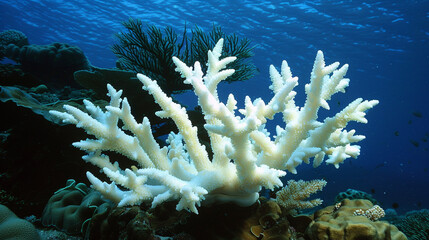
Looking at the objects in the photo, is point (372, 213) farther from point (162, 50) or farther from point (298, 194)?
point (162, 50)

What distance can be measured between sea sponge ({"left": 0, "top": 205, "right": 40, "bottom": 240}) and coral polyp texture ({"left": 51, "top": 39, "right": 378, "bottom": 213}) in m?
1.05

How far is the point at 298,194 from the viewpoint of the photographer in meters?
2.45

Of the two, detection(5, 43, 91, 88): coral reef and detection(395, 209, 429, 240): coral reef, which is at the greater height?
detection(5, 43, 91, 88): coral reef

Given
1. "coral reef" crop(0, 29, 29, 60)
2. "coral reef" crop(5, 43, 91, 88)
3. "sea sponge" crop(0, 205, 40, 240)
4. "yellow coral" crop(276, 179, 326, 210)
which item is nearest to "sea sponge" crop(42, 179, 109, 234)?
"sea sponge" crop(0, 205, 40, 240)

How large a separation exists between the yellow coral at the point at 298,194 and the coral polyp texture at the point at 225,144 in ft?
1.16

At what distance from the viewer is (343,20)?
21.1 metres

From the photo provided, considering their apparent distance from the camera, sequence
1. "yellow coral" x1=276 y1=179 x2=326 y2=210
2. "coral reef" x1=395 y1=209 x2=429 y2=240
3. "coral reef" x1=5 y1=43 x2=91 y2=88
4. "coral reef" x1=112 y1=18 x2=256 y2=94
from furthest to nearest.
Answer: "coral reef" x1=5 y1=43 x2=91 y2=88 < "coral reef" x1=112 y1=18 x2=256 y2=94 < "coral reef" x1=395 y1=209 x2=429 y2=240 < "yellow coral" x1=276 y1=179 x2=326 y2=210

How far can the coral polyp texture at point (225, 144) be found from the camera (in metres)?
1.70

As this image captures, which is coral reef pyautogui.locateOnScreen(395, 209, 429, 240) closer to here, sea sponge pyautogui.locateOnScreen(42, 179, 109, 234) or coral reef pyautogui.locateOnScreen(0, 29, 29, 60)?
sea sponge pyautogui.locateOnScreen(42, 179, 109, 234)

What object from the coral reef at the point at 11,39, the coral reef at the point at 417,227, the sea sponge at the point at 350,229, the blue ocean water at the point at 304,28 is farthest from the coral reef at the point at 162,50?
the blue ocean water at the point at 304,28

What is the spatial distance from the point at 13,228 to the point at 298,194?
295 centimetres

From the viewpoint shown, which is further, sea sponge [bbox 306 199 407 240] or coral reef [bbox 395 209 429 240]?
coral reef [bbox 395 209 429 240]

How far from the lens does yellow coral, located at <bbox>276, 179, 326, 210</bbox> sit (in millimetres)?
2414

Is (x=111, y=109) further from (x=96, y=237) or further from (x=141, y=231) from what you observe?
(x=96, y=237)
